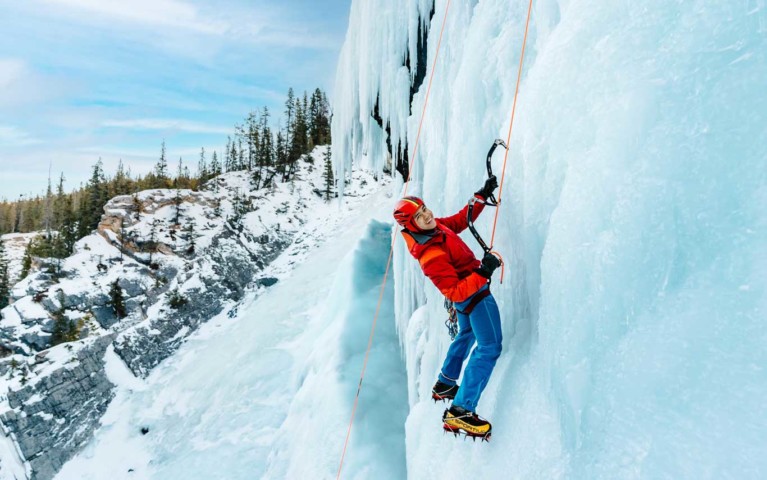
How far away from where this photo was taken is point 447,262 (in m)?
2.20

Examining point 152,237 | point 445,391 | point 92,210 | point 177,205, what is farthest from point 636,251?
point 92,210

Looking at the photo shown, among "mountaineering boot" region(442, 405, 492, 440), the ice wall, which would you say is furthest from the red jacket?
"mountaineering boot" region(442, 405, 492, 440)

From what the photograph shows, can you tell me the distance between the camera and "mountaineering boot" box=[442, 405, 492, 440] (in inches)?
81.0

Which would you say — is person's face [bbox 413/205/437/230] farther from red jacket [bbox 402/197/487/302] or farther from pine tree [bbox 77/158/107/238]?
A: pine tree [bbox 77/158/107/238]

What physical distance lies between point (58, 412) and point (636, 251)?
1721cm

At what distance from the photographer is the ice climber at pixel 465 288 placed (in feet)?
6.79

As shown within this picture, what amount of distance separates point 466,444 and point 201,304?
1638 cm

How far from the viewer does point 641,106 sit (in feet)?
4.67

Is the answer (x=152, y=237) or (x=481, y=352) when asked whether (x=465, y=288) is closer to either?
(x=481, y=352)

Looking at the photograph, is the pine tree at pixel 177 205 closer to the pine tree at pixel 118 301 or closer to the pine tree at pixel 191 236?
the pine tree at pixel 191 236

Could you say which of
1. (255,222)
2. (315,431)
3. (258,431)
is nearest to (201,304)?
(255,222)

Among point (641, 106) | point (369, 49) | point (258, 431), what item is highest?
point (369, 49)

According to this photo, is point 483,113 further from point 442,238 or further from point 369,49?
point 369,49

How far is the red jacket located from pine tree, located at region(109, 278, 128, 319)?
21.5 meters
